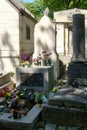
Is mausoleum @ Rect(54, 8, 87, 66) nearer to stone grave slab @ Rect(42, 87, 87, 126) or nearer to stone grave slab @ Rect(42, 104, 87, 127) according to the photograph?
stone grave slab @ Rect(42, 87, 87, 126)

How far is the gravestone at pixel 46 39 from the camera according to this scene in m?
14.0

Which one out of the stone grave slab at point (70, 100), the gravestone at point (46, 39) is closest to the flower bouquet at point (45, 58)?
the gravestone at point (46, 39)

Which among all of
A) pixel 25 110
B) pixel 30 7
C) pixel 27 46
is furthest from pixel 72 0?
pixel 25 110

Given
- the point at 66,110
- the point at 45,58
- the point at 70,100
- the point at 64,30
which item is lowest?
the point at 66,110

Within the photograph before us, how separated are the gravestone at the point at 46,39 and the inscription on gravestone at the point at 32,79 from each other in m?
2.03

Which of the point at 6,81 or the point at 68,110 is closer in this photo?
the point at 68,110

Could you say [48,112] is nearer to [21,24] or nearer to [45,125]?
[45,125]

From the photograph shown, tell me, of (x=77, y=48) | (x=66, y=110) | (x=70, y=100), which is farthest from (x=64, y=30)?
(x=66, y=110)

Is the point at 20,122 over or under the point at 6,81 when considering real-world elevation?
under

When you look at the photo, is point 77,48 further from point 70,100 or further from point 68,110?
point 68,110

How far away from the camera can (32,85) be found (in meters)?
12.0

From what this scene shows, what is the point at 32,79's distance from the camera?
1198 cm

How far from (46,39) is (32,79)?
9.69 feet

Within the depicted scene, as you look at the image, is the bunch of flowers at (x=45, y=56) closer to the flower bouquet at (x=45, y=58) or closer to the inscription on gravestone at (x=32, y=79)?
the flower bouquet at (x=45, y=58)
